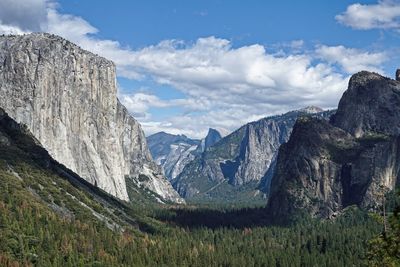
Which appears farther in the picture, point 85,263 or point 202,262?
point 202,262

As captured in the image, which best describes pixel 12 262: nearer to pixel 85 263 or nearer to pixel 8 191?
pixel 85 263

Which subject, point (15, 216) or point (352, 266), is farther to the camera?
point (352, 266)

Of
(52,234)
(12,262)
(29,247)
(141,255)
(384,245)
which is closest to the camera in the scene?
(384,245)

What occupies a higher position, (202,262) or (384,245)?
(384,245)

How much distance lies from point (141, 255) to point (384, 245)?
14861 centimetres

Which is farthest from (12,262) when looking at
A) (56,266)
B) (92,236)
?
(92,236)

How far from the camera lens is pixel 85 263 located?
162 meters

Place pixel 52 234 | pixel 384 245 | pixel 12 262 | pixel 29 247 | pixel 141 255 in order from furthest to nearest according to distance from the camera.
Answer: pixel 141 255
pixel 52 234
pixel 29 247
pixel 12 262
pixel 384 245

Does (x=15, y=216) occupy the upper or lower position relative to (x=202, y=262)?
upper

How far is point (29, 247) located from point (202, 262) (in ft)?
216

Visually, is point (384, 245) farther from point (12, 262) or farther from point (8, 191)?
point (8, 191)

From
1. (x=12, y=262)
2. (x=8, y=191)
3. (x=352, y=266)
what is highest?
(x=8, y=191)

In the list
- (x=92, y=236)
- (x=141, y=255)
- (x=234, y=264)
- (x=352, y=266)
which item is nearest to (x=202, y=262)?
(x=234, y=264)

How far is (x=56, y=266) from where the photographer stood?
147 m
